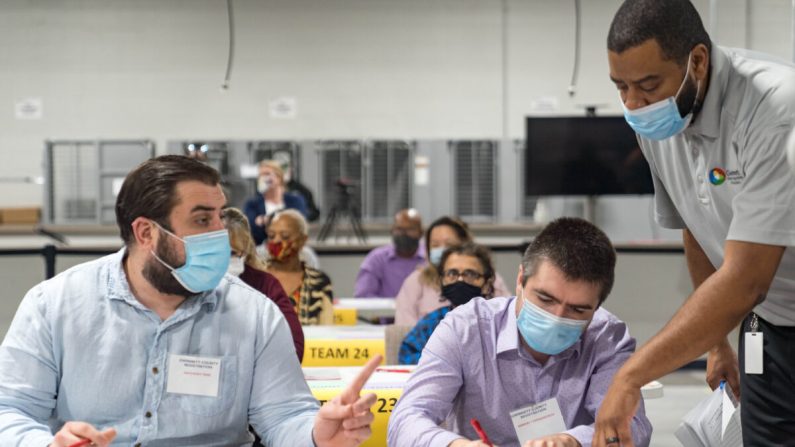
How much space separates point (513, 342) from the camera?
2.21 meters

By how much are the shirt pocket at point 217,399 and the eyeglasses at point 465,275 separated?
2281 mm

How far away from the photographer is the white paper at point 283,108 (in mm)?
12133

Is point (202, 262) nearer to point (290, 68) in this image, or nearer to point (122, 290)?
point (122, 290)

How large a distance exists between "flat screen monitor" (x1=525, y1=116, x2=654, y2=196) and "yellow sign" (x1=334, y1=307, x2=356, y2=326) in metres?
3.68

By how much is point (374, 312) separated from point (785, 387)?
4169 millimetres

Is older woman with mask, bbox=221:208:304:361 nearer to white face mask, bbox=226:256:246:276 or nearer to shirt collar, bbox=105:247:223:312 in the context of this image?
white face mask, bbox=226:256:246:276

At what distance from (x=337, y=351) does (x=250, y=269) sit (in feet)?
1.79

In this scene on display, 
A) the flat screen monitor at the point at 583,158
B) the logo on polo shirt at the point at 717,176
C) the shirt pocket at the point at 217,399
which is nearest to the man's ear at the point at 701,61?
the logo on polo shirt at the point at 717,176

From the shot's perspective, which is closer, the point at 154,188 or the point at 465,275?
the point at 154,188

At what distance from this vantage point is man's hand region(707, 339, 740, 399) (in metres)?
2.35

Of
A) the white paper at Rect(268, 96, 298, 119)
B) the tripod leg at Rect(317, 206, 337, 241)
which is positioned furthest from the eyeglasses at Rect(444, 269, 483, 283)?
the white paper at Rect(268, 96, 298, 119)

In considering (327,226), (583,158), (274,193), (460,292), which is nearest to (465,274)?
(460,292)

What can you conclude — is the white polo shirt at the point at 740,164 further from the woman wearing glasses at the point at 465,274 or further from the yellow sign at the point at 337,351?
the yellow sign at the point at 337,351

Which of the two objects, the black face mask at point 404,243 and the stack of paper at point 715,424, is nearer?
the stack of paper at point 715,424
